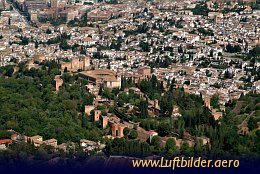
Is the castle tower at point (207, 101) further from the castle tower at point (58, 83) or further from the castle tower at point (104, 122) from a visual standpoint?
the castle tower at point (58, 83)

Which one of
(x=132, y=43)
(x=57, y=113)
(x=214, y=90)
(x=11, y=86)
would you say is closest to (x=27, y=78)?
(x=11, y=86)

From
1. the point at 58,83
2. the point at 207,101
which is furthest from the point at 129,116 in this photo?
the point at 58,83

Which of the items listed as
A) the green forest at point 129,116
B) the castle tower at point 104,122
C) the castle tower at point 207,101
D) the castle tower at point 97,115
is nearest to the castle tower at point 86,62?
the green forest at point 129,116

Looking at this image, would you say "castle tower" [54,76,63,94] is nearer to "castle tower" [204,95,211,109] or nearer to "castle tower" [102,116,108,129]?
"castle tower" [102,116,108,129]

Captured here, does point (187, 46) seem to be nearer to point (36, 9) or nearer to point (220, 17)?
point (220, 17)

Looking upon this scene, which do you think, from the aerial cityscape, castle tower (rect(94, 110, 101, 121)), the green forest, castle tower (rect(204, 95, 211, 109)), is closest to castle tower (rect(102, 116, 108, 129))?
the aerial cityscape

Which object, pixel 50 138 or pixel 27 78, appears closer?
pixel 50 138

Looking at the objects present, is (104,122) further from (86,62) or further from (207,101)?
(86,62)

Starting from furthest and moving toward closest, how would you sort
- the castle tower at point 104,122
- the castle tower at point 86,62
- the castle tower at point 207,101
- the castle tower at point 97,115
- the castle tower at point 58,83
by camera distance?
1. the castle tower at point 86,62
2. the castle tower at point 58,83
3. the castle tower at point 207,101
4. the castle tower at point 97,115
5. the castle tower at point 104,122
